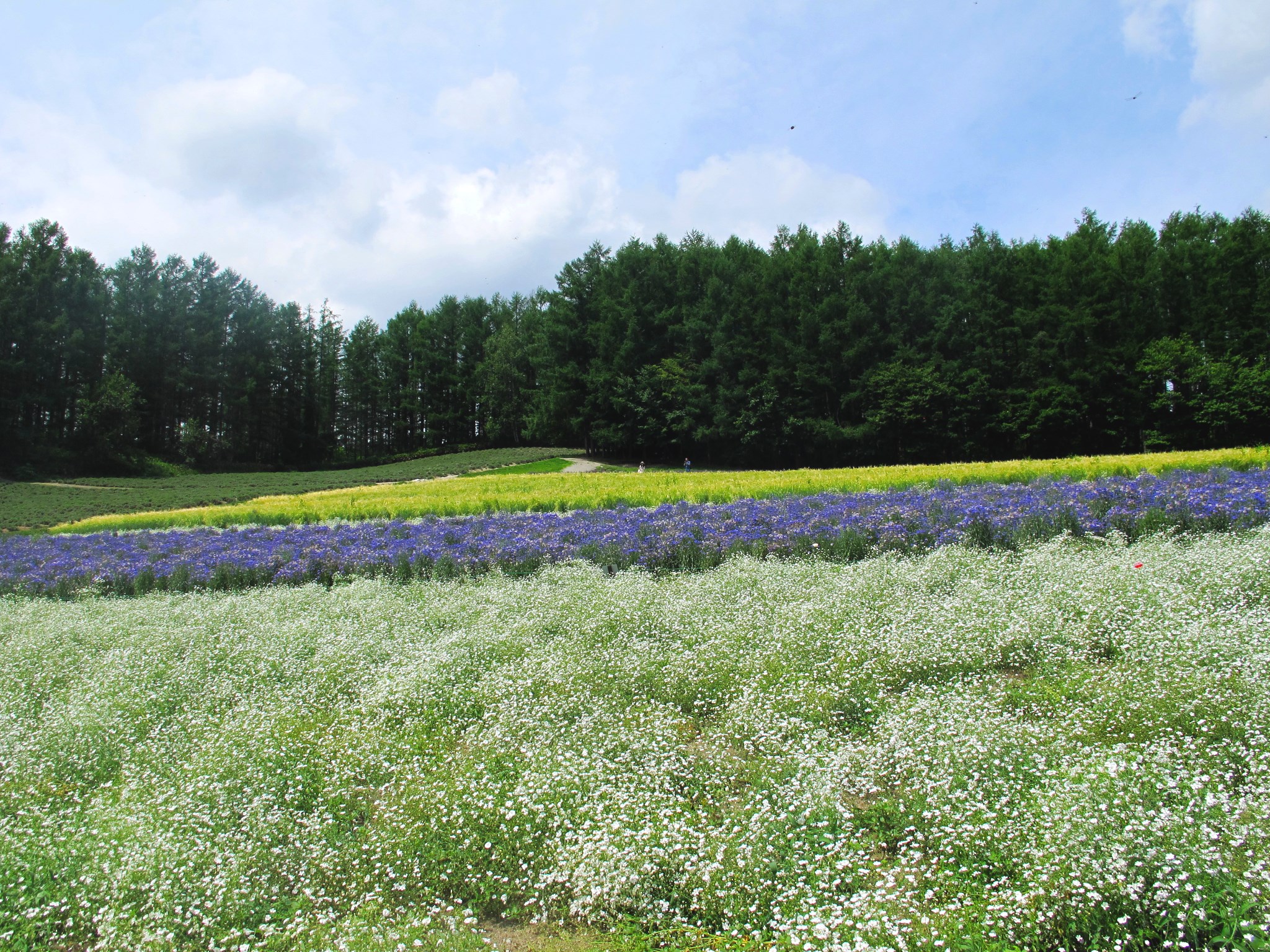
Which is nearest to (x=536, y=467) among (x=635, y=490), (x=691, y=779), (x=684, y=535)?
(x=635, y=490)

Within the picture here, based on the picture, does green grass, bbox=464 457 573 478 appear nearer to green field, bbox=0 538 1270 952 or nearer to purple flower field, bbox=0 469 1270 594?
purple flower field, bbox=0 469 1270 594

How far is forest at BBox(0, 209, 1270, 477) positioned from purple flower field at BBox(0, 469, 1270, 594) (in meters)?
30.8

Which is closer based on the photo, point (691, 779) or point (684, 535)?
point (691, 779)

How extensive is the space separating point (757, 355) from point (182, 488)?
118 ft

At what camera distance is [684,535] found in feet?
35.3

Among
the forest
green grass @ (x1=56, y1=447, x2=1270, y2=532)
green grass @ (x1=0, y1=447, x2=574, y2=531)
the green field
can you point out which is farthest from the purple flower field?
the forest

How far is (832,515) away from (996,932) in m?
8.81

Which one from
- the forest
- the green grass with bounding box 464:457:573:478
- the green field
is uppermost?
the forest

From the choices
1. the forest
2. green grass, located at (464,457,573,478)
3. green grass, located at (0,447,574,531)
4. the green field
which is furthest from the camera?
green grass, located at (464,457,573,478)

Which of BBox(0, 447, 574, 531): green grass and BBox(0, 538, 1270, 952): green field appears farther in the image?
BBox(0, 447, 574, 531): green grass

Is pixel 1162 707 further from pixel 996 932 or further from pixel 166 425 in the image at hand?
pixel 166 425

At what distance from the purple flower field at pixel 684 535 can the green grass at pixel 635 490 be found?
3314 millimetres

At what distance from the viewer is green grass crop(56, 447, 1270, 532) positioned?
1716 centimetres

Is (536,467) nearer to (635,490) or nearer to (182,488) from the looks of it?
(182,488)
